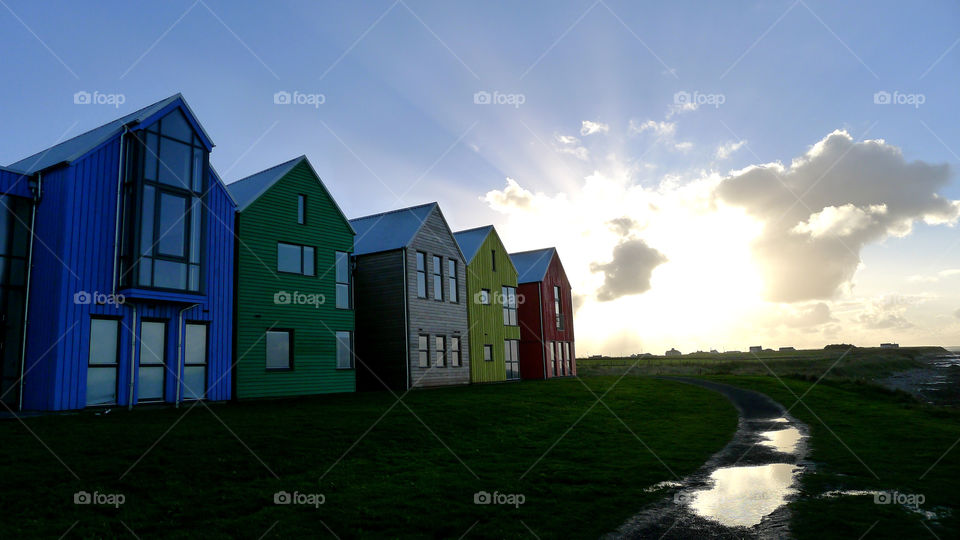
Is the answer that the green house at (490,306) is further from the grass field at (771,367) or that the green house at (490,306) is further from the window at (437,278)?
the grass field at (771,367)

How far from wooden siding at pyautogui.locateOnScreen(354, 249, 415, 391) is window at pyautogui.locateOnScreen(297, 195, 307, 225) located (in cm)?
619

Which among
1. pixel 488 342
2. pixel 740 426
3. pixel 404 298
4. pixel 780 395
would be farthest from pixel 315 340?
pixel 780 395

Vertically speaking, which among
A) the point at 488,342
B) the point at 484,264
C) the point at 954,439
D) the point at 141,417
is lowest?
the point at 954,439

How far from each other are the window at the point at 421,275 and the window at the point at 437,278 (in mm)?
1016

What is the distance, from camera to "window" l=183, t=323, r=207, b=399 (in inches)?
899

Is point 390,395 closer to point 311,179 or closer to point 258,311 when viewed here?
point 258,311

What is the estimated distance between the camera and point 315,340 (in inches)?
1116

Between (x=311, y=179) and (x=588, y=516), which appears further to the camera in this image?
(x=311, y=179)

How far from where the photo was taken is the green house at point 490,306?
39.7m

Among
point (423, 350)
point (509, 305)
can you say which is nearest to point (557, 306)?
point (509, 305)

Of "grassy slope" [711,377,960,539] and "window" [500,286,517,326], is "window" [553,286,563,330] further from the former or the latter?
"grassy slope" [711,377,960,539]

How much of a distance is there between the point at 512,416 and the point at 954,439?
556 inches

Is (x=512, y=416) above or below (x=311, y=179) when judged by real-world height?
below

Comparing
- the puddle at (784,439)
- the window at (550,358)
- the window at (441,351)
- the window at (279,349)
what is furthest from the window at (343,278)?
the window at (550,358)
